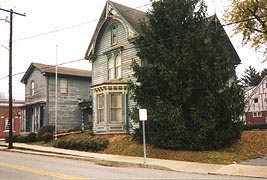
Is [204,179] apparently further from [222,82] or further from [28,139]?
[28,139]

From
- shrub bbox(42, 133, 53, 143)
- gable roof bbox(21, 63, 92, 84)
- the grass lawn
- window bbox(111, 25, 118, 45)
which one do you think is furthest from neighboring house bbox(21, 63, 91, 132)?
the grass lawn

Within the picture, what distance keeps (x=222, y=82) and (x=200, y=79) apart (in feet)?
4.30

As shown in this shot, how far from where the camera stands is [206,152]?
16453mm

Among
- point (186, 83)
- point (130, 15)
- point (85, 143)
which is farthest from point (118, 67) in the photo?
point (186, 83)

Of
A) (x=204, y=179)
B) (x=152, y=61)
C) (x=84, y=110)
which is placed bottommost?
(x=204, y=179)

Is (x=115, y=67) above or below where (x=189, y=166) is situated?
above

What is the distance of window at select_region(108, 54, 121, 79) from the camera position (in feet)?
83.1

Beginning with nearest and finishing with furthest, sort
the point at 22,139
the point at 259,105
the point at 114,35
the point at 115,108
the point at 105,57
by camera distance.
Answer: the point at 115,108 → the point at 114,35 → the point at 105,57 → the point at 22,139 → the point at 259,105

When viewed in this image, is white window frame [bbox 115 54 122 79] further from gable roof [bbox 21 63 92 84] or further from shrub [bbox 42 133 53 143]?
gable roof [bbox 21 63 92 84]

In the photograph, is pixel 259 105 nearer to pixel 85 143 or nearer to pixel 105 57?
pixel 105 57

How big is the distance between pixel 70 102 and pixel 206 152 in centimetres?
2236

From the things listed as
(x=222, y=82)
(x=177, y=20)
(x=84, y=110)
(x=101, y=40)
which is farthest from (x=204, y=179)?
(x=84, y=110)

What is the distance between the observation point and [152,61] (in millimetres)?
18703

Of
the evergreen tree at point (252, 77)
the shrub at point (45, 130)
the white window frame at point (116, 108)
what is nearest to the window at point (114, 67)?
the white window frame at point (116, 108)
